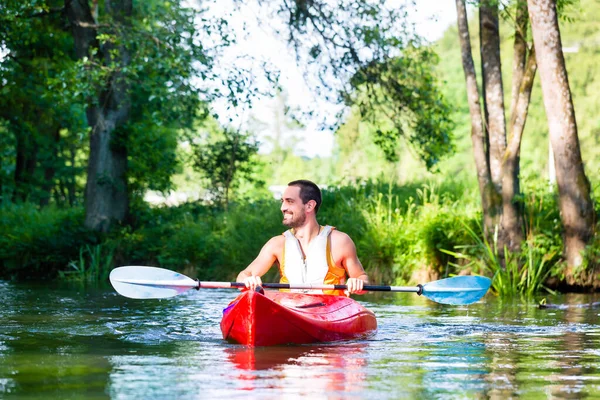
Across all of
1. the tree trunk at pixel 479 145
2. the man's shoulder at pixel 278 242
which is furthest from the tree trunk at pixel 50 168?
the man's shoulder at pixel 278 242

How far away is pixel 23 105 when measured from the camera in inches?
1088

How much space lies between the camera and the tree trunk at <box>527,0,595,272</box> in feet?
43.2

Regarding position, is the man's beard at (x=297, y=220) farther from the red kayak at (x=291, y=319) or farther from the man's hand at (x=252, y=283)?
the man's hand at (x=252, y=283)

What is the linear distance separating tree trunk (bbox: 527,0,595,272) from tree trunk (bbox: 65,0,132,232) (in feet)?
28.1

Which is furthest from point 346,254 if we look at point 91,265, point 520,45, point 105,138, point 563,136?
point 105,138

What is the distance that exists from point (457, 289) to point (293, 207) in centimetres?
169

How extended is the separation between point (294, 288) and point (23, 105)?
69.0 ft

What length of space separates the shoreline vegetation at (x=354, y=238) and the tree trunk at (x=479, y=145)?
0.37 meters

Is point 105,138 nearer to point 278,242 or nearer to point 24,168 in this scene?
point 278,242

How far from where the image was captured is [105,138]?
20.1 metres

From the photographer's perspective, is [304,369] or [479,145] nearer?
[304,369]

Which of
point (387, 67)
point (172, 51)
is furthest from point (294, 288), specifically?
point (387, 67)

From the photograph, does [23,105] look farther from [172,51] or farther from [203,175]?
[172,51]

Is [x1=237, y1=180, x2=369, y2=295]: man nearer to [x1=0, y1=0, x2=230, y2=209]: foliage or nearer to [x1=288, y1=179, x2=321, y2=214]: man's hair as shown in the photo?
[x1=288, y1=179, x2=321, y2=214]: man's hair
